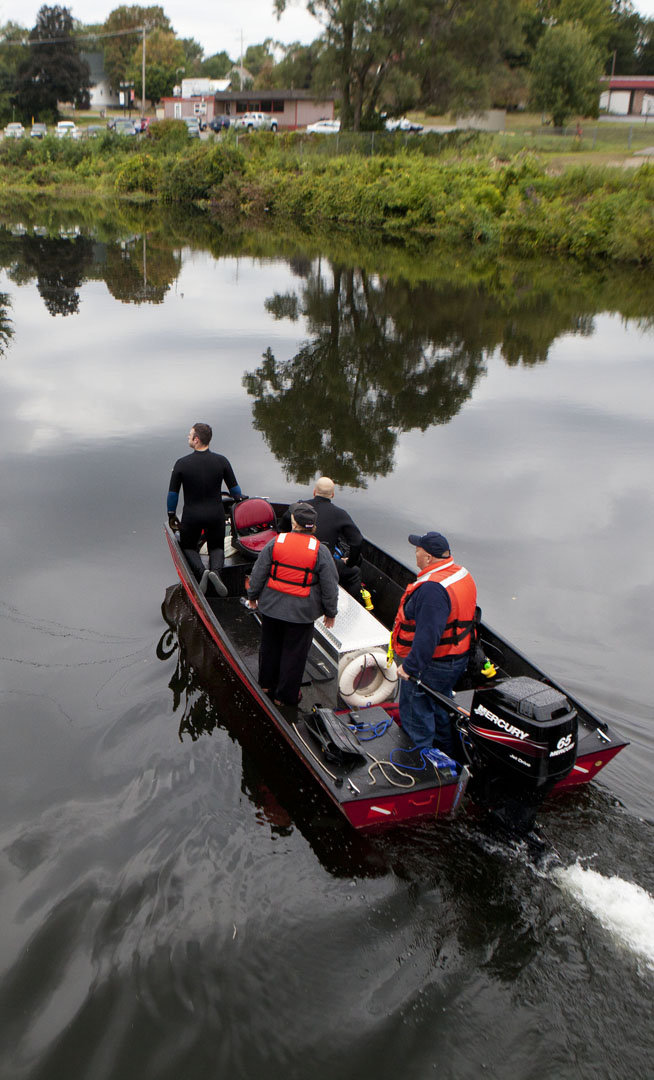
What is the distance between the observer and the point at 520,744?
4.69 m

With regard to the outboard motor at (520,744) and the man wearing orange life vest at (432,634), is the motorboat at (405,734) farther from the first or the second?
the man wearing orange life vest at (432,634)

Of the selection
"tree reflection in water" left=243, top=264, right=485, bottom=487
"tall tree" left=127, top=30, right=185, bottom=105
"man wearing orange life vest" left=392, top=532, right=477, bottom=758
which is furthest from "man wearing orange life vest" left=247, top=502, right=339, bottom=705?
"tall tree" left=127, top=30, right=185, bottom=105

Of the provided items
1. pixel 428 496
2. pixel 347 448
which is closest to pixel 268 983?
pixel 428 496

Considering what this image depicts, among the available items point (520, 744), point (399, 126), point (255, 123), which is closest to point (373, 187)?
point (399, 126)

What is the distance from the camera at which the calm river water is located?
4.00 meters

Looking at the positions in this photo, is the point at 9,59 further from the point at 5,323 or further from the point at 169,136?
the point at 5,323

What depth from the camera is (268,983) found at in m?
4.21

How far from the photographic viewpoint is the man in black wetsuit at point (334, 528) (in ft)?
22.3

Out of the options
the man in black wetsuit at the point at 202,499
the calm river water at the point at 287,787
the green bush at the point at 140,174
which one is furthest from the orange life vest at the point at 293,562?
the green bush at the point at 140,174

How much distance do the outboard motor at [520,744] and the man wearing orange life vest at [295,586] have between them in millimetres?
1376

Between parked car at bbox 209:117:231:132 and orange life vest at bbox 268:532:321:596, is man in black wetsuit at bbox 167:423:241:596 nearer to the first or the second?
orange life vest at bbox 268:532:321:596

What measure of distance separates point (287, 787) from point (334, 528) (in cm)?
225

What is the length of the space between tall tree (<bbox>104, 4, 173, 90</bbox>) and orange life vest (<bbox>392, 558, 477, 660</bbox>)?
103128 millimetres

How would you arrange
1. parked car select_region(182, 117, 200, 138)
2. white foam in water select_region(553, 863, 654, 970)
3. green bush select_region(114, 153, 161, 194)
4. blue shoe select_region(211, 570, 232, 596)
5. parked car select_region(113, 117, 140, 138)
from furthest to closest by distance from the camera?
parked car select_region(113, 117, 140, 138) → parked car select_region(182, 117, 200, 138) → green bush select_region(114, 153, 161, 194) → blue shoe select_region(211, 570, 232, 596) → white foam in water select_region(553, 863, 654, 970)
